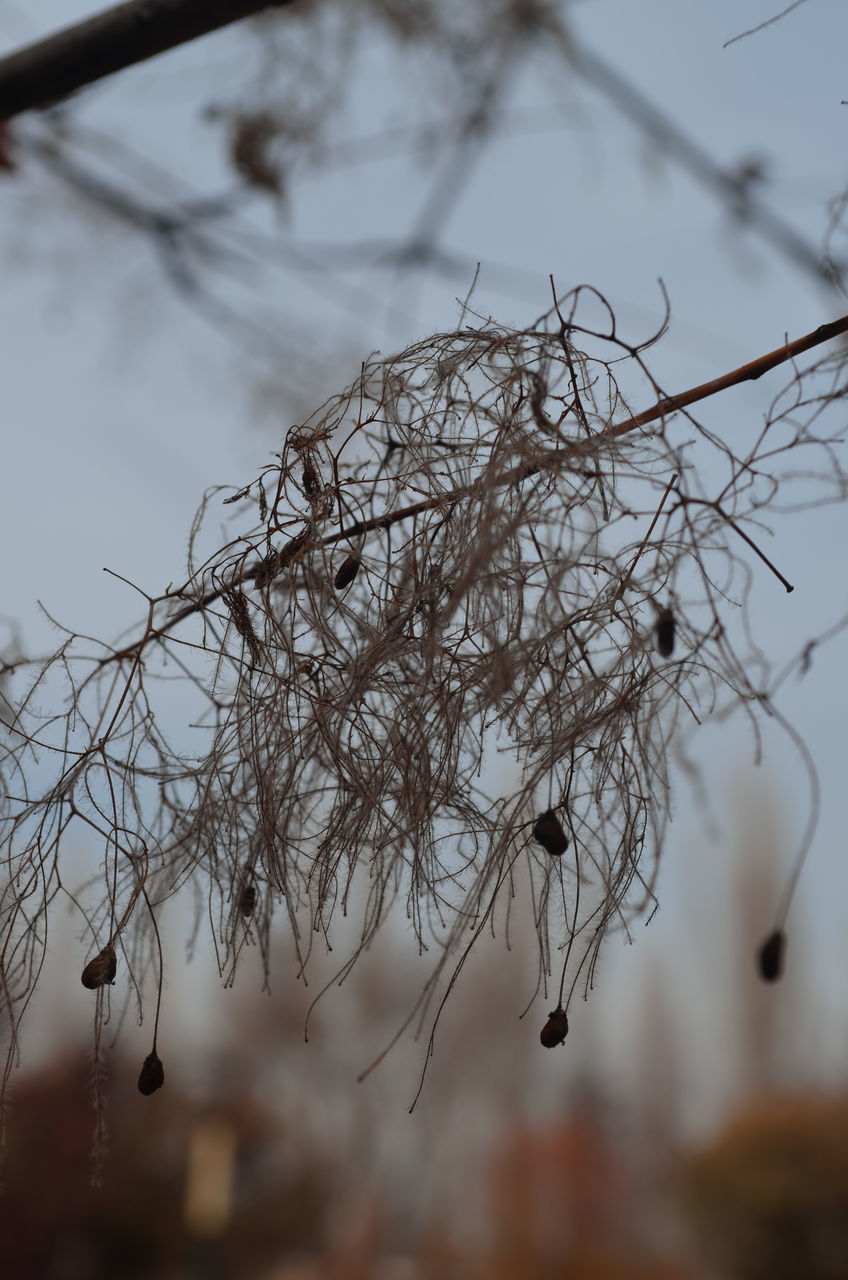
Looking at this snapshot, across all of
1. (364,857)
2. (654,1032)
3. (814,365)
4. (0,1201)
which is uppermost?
(654,1032)

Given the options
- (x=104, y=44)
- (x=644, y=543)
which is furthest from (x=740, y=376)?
(x=104, y=44)

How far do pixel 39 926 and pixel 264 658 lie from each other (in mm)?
162

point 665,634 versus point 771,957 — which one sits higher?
point 665,634

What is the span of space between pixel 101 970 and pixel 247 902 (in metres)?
0.07

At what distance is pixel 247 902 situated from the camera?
471 millimetres

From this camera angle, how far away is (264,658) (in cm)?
48

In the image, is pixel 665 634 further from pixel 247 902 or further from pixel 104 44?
pixel 104 44

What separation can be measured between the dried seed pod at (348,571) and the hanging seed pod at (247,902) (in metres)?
0.13

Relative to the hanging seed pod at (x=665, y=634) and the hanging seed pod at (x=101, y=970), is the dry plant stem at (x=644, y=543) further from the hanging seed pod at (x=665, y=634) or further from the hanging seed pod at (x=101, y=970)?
the hanging seed pod at (x=101, y=970)

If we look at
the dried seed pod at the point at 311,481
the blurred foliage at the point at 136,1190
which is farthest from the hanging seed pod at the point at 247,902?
the blurred foliage at the point at 136,1190

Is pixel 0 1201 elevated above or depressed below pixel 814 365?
below

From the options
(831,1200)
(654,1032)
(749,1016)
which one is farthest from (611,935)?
(654,1032)

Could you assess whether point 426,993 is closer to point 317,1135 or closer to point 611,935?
point 611,935

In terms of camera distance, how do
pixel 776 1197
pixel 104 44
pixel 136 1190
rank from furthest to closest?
pixel 776 1197 → pixel 136 1190 → pixel 104 44
